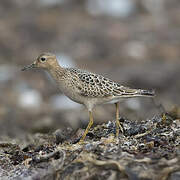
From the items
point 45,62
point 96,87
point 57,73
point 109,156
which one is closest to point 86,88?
point 96,87

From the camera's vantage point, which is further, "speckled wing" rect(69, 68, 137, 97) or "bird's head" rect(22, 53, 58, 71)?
"bird's head" rect(22, 53, 58, 71)

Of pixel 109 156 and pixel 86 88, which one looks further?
pixel 86 88

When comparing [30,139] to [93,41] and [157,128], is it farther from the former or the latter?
[93,41]

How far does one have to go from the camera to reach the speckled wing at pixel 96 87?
7188 mm

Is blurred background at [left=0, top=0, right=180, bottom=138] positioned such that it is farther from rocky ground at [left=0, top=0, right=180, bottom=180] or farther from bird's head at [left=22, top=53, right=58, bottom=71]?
bird's head at [left=22, top=53, right=58, bottom=71]

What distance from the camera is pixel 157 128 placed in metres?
7.05

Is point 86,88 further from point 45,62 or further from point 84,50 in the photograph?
point 84,50

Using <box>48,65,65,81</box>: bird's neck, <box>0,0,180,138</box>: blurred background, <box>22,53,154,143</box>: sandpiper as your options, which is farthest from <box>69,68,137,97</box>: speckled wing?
Answer: <box>0,0,180,138</box>: blurred background

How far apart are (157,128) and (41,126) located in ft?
14.8

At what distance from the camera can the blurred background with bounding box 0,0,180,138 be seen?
1602cm

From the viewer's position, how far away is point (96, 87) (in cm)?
725

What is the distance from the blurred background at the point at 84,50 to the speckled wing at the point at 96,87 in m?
3.60

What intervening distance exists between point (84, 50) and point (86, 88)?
16038mm

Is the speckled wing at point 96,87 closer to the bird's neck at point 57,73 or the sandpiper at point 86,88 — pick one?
Answer: the sandpiper at point 86,88
